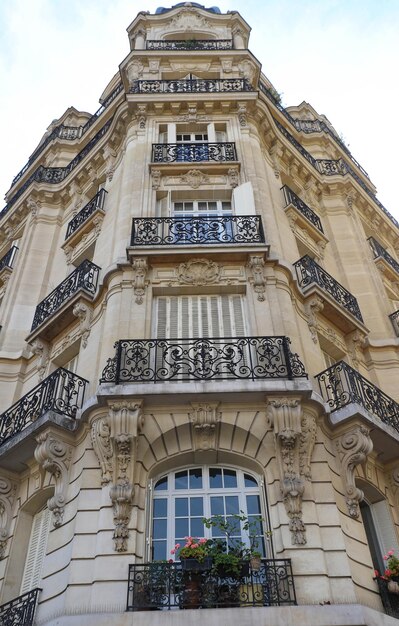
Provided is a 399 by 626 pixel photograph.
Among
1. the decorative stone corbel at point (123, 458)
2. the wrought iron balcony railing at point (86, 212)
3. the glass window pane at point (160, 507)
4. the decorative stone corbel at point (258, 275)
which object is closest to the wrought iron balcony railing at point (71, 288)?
the wrought iron balcony railing at point (86, 212)

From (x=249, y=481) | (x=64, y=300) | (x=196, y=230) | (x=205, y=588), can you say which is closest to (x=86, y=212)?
(x=64, y=300)

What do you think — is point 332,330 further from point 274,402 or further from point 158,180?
point 158,180

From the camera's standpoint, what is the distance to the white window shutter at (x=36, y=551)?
917 cm

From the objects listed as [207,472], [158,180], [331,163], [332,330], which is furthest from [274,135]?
[207,472]

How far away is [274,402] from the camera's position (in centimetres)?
896

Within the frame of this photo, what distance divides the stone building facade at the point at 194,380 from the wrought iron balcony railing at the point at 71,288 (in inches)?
2.2

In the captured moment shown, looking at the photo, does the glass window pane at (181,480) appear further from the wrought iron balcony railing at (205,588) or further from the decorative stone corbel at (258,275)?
the decorative stone corbel at (258,275)

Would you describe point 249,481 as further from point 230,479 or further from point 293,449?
point 293,449

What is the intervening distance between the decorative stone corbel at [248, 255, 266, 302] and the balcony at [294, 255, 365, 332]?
47.0 inches

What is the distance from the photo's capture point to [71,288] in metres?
12.7

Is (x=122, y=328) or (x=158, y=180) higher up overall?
(x=158, y=180)

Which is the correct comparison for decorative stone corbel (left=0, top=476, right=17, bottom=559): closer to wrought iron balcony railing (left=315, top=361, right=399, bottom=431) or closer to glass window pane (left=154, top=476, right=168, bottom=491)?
glass window pane (left=154, top=476, right=168, bottom=491)

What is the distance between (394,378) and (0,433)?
27.7 ft

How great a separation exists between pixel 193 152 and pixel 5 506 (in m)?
9.66
